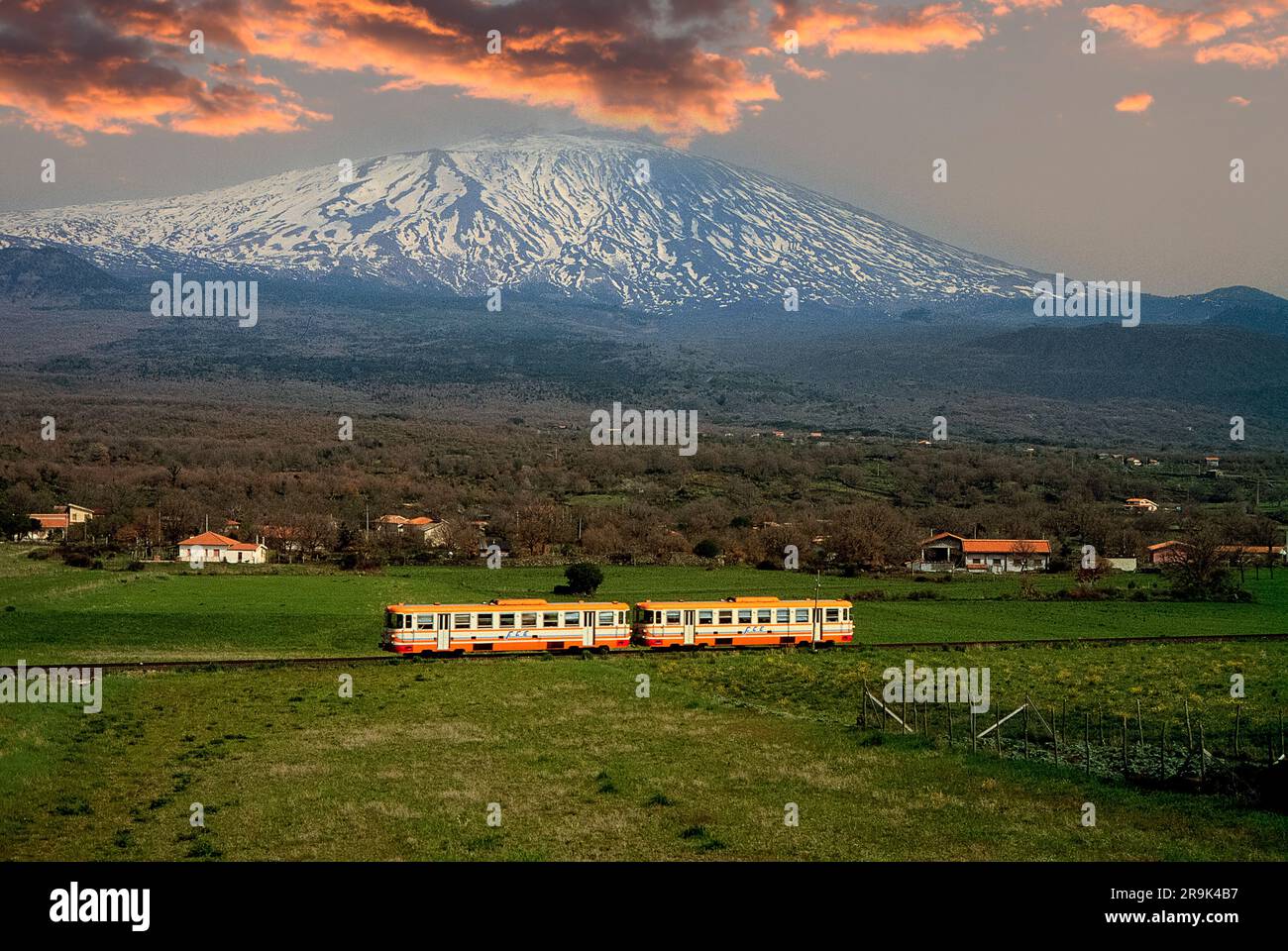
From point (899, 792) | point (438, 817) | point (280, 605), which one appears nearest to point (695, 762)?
point (899, 792)

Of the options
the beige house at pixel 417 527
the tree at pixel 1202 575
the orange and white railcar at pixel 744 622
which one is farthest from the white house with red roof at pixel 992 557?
the orange and white railcar at pixel 744 622

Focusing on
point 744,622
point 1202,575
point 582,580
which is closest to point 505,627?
point 744,622

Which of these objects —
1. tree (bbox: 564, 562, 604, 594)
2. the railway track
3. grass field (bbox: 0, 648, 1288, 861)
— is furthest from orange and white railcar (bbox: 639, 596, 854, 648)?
tree (bbox: 564, 562, 604, 594)

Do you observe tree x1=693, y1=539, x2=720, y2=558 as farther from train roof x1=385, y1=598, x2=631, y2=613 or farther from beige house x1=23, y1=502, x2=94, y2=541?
beige house x1=23, y1=502, x2=94, y2=541
